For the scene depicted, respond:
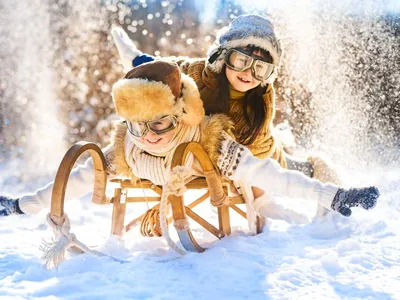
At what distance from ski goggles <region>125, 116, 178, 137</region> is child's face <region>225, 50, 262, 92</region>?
1.96 feet

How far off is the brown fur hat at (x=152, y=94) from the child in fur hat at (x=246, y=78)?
0.45 m

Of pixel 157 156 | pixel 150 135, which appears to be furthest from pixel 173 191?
pixel 150 135

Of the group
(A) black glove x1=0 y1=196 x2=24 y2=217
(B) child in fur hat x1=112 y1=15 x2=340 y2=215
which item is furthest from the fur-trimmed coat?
(A) black glove x1=0 y1=196 x2=24 y2=217

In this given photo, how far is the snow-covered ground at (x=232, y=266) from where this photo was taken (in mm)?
2074

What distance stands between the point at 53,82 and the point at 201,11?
9.54ft

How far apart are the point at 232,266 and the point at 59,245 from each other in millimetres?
777

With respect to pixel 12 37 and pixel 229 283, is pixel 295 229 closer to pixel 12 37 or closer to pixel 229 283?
pixel 229 283

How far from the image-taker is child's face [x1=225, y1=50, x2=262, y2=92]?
9.68ft

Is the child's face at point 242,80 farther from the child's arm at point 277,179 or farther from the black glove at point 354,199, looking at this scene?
the black glove at point 354,199

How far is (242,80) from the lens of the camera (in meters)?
2.97

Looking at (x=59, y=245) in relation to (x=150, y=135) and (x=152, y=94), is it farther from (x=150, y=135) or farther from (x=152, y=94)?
(x=152, y=94)

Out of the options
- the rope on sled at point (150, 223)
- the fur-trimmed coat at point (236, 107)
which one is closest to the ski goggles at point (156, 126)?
the fur-trimmed coat at point (236, 107)

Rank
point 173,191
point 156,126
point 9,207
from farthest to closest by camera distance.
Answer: point 9,207 < point 173,191 < point 156,126

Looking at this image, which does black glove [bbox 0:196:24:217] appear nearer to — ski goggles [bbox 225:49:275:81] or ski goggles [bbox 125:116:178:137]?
ski goggles [bbox 125:116:178:137]
